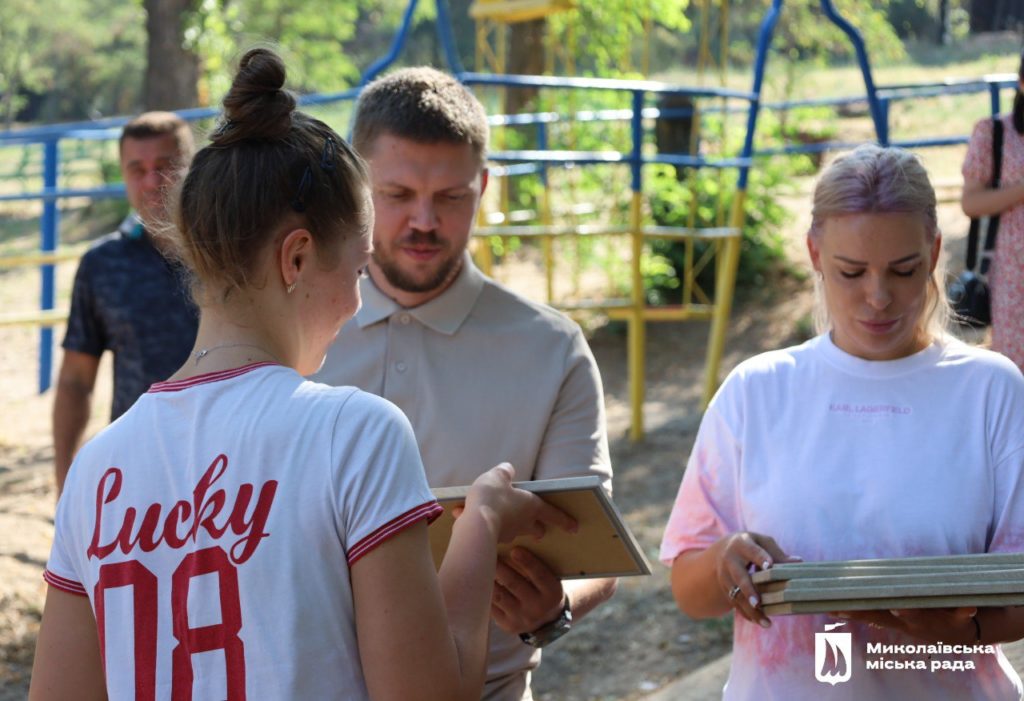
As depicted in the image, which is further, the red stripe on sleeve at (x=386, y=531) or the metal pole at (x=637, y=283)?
the metal pole at (x=637, y=283)

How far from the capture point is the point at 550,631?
2.09m

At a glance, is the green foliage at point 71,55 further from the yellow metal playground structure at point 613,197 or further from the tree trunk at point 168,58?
the yellow metal playground structure at point 613,197

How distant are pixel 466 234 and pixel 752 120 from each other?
5237 mm

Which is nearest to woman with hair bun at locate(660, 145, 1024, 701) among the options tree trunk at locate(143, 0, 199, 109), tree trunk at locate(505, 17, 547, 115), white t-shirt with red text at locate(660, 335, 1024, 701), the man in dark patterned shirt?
white t-shirt with red text at locate(660, 335, 1024, 701)

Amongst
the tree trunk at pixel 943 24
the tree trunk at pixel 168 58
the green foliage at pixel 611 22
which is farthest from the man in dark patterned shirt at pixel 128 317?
the tree trunk at pixel 168 58

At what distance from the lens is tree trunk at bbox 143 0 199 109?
13195mm

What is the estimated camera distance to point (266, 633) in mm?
1475

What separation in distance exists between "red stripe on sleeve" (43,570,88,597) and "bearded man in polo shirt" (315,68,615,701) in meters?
0.81

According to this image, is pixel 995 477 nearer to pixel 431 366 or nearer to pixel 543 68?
pixel 431 366

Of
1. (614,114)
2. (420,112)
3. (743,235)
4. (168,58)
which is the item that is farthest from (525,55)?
(420,112)

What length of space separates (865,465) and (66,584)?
54.8 inches

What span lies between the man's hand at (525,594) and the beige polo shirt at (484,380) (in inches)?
7.7

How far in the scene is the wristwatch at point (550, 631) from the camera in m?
2.09

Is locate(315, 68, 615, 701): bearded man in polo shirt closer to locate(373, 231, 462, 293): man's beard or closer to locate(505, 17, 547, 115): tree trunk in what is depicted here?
locate(373, 231, 462, 293): man's beard
